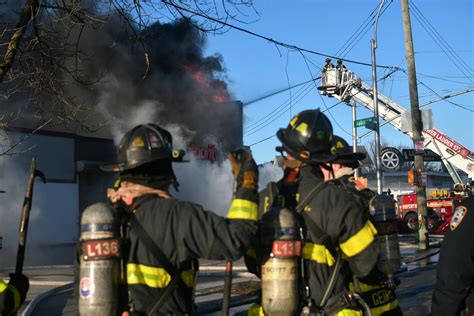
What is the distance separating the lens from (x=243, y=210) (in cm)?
236

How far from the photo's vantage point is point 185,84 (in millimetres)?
22891

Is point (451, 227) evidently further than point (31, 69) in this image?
No

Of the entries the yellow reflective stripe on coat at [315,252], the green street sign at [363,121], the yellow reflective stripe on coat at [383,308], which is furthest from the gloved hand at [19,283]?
the green street sign at [363,121]

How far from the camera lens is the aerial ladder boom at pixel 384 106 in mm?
21094

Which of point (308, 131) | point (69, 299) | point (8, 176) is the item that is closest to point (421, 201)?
point (69, 299)

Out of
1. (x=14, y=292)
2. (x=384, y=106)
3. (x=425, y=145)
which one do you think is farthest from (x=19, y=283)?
(x=384, y=106)

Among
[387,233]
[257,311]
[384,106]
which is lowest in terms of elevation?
[257,311]

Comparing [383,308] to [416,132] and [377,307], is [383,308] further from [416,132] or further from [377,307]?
[416,132]

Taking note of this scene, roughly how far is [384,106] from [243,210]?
22879mm

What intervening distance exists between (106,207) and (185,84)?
2082 cm

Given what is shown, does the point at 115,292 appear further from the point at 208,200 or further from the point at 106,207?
the point at 208,200

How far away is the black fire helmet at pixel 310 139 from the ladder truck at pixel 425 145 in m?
16.9

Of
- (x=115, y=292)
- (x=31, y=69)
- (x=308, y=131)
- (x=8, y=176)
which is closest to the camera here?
(x=115, y=292)

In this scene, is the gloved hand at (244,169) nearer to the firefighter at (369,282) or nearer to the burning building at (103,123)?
the firefighter at (369,282)
